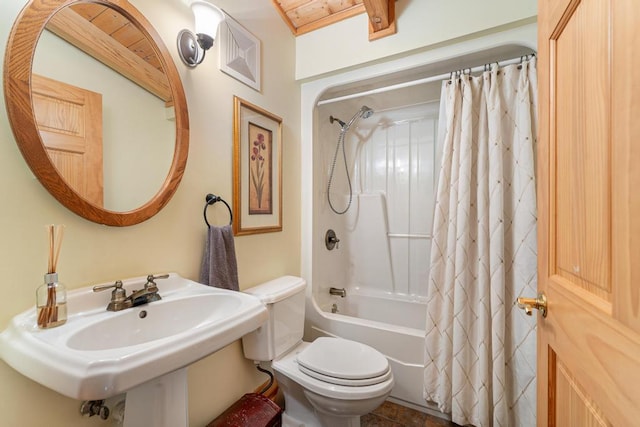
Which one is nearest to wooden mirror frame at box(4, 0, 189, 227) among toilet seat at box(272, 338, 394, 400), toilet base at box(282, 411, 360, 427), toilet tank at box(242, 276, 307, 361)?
toilet tank at box(242, 276, 307, 361)

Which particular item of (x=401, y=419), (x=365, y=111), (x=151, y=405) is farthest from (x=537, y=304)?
(x=365, y=111)

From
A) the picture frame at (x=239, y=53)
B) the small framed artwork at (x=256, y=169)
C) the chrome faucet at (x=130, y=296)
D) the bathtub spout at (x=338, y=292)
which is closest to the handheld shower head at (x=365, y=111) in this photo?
the small framed artwork at (x=256, y=169)

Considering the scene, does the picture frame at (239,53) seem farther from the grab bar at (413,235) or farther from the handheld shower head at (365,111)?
the grab bar at (413,235)

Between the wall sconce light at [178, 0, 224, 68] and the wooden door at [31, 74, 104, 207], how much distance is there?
1.49 ft

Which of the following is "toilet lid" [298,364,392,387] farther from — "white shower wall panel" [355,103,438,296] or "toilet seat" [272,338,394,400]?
"white shower wall panel" [355,103,438,296]

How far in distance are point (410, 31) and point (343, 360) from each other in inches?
74.6

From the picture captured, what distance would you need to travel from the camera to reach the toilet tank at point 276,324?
55.7 inches

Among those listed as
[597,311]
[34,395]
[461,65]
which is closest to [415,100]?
[461,65]

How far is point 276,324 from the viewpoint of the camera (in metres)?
1.43

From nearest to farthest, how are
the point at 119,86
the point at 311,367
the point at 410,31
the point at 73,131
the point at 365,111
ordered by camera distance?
1. the point at 73,131
2. the point at 119,86
3. the point at 311,367
4. the point at 410,31
5. the point at 365,111

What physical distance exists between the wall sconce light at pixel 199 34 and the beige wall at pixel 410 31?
84 cm

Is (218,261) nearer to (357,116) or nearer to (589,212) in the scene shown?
(589,212)

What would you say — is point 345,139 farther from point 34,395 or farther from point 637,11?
point 34,395

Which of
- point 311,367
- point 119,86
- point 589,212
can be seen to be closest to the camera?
point 589,212
